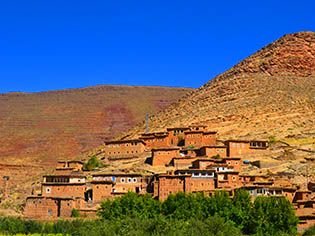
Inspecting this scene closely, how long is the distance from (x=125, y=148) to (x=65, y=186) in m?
12.2

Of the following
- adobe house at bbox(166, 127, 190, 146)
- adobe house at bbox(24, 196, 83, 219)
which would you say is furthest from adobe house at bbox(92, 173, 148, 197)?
adobe house at bbox(166, 127, 190, 146)

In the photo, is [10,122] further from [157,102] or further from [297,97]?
[297,97]

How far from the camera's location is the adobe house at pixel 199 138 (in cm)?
6212

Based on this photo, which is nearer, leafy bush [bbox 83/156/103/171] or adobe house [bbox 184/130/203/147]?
leafy bush [bbox 83/156/103/171]

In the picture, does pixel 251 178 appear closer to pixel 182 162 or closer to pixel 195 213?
pixel 182 162

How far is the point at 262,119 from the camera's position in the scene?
259 ft

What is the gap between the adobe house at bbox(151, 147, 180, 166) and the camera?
57.9 m

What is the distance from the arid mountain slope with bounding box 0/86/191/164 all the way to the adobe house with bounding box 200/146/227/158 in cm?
6370

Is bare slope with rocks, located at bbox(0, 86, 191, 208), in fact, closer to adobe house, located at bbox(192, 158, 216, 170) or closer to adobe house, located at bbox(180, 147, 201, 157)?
adobe house, located at bbox(180, 147, 201, 157)

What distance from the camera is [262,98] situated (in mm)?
88062

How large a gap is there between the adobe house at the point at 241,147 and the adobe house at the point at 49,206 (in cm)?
1469

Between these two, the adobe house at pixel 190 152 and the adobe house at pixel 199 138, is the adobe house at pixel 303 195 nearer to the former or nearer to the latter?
the adobe house at pixel 190 152

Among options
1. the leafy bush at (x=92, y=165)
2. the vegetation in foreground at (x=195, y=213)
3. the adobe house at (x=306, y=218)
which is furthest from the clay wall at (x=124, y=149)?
the adobe house at (x=306, y=218)

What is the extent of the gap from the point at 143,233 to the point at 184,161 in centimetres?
2139
